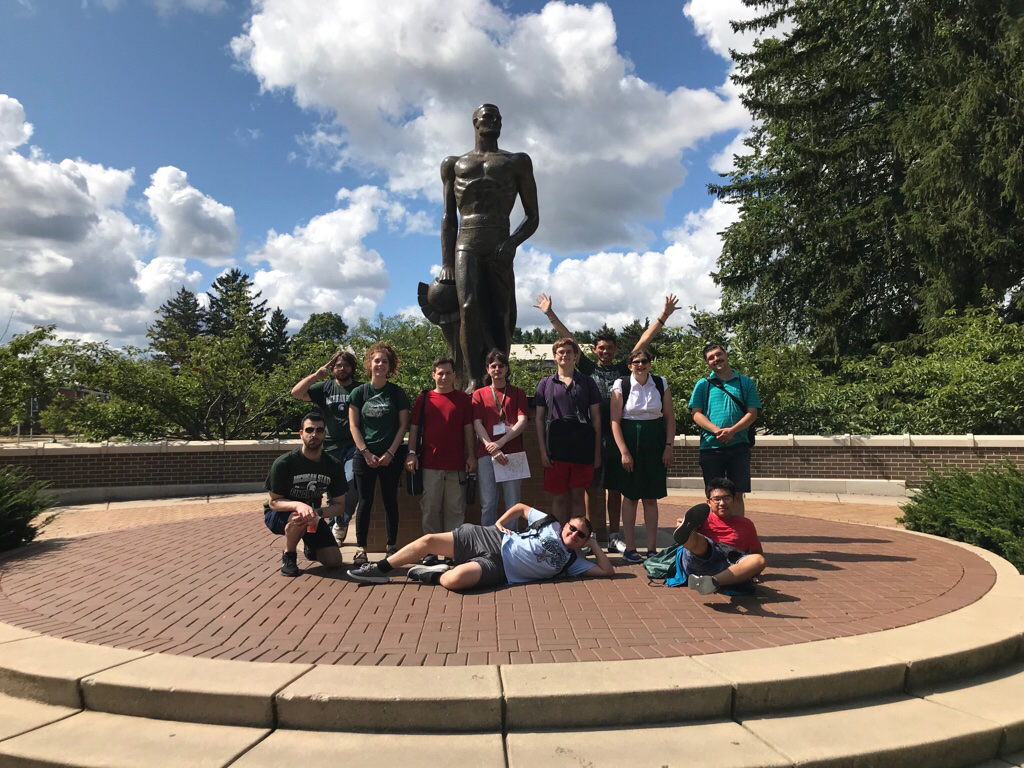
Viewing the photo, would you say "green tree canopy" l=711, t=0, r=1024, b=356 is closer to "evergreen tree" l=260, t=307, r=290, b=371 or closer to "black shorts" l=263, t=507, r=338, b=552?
"black shorts" l=263, t=507, r=338, b=552

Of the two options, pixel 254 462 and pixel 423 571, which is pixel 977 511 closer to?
pixel 423 571

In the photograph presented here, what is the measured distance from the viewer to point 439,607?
14.0 ft

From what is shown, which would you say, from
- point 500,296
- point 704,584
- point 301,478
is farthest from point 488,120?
point 704,584

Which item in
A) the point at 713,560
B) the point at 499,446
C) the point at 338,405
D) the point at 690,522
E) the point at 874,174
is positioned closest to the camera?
the point at 690,522

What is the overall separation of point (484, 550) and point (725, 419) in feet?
7.62

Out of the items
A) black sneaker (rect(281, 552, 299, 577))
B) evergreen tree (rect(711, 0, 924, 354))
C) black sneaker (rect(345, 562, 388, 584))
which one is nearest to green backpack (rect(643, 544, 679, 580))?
black sneaker (rect(345, 562, 388, 584))

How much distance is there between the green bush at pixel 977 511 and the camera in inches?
237

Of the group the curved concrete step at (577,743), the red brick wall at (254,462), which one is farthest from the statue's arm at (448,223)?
the red brick wall at (254,462)

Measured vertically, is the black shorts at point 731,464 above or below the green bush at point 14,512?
above

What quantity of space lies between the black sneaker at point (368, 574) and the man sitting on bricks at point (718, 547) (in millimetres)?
2172

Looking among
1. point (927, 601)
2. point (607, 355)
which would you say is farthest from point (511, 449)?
point (927, 601)

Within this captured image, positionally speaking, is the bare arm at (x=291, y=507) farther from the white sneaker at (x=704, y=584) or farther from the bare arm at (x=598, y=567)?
the white sneaker at (x=704, y=584)

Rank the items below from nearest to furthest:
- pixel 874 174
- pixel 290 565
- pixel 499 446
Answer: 1. pixel 290 565
2. pixel 499 446
3. pixel 874 174

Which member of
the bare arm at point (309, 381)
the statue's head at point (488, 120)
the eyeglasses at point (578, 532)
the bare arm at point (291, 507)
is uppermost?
the statue's head at point (488, 120)
